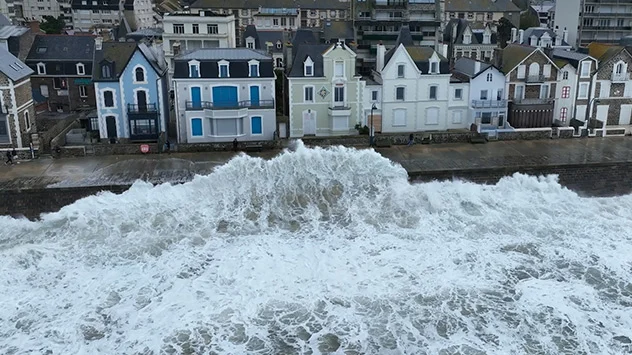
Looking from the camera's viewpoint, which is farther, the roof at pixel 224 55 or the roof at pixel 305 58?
the roof at pixel 305 58

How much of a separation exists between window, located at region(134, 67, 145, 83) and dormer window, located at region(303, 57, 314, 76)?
10722 mm

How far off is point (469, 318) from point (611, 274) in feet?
24.8

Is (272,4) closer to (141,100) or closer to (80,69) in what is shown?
(80,69)

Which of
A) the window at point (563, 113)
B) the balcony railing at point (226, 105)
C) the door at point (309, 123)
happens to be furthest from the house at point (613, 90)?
the balcony railing at point (226, 105)

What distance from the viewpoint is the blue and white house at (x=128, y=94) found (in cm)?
3772

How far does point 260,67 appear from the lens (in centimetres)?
3822

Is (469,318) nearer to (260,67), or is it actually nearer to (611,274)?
(611,274)

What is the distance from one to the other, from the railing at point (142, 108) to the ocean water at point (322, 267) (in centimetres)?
990

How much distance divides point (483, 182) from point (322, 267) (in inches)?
536

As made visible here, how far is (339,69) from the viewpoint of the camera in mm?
39094

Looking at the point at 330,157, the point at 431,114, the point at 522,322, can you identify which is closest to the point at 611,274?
the point at 522,322

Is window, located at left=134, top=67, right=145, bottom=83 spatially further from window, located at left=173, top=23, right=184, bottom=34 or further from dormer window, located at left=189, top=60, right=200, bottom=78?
window, located at left=173, top=23, right=184, bottom=34

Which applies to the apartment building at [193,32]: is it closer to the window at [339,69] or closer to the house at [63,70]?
the house at [63,70]

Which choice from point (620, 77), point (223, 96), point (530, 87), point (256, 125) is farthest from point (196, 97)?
point (620, 77)
